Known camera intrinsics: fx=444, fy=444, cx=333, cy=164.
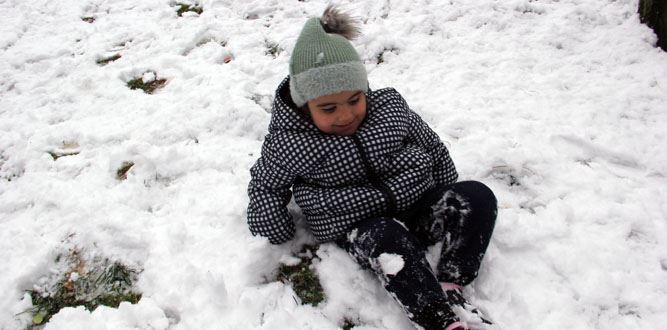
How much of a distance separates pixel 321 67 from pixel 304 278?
1.12 meters

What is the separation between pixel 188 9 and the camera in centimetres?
564

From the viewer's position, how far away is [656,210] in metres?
2.51

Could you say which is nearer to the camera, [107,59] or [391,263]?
[391,263]

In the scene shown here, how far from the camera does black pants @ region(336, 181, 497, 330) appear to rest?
6.52 feet

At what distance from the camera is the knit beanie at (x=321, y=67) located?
84.7 inches

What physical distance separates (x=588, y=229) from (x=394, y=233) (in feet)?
3.88

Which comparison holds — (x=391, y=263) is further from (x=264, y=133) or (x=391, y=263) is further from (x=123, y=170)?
(x=123, y=170)

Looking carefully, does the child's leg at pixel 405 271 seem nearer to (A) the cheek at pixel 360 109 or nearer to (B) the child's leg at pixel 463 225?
(B) the child's leg at pixel 463 225

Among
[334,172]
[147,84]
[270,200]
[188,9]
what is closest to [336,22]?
[334,172]

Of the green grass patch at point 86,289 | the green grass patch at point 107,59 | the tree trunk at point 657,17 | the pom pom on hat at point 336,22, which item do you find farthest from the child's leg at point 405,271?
the green grass patch at point 107,59

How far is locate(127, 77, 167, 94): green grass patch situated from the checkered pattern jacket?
2280mm

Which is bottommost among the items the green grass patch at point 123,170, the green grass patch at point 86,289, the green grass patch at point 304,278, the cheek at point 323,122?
the green grass patch at point 304,278

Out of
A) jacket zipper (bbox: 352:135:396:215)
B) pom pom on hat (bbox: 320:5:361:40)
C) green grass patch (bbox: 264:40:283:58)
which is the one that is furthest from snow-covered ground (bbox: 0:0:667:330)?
pom pom on hat (bbox: 320:5:361:40)

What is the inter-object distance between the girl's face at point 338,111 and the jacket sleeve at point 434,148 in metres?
0.40
